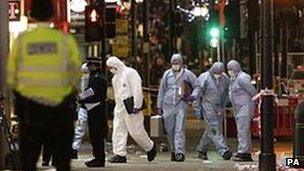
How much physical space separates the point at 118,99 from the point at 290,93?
7.02m

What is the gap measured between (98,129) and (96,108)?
1.25 ft

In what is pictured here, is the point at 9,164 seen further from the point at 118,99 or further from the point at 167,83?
the point at 167,83

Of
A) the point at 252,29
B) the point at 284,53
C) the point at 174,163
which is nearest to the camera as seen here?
the point at 174,163

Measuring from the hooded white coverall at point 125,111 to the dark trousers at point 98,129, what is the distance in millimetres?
455

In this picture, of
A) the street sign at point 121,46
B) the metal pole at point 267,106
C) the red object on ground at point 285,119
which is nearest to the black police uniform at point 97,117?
the metal pole at point 267,106

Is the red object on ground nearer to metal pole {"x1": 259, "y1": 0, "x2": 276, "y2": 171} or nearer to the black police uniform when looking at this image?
the black police uniform

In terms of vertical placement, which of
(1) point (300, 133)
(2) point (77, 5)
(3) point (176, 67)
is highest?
(2) point (77, 5)

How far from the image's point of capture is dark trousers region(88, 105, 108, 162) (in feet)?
50.1

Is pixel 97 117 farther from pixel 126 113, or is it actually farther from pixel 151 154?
pixel 151 154

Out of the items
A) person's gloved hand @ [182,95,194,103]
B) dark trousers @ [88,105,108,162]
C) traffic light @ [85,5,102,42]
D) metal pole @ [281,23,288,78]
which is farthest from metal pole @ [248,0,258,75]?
dark trousers @ [88,105,108,162]

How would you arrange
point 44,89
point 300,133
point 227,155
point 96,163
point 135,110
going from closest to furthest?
point 44,89 < point 300,133 < point 96,163 < point 135,110 < point 227,155

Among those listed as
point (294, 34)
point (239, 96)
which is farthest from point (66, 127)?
point (294, 34)

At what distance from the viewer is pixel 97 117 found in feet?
50.6

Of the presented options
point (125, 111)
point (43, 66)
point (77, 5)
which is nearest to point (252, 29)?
point (125, 111)
